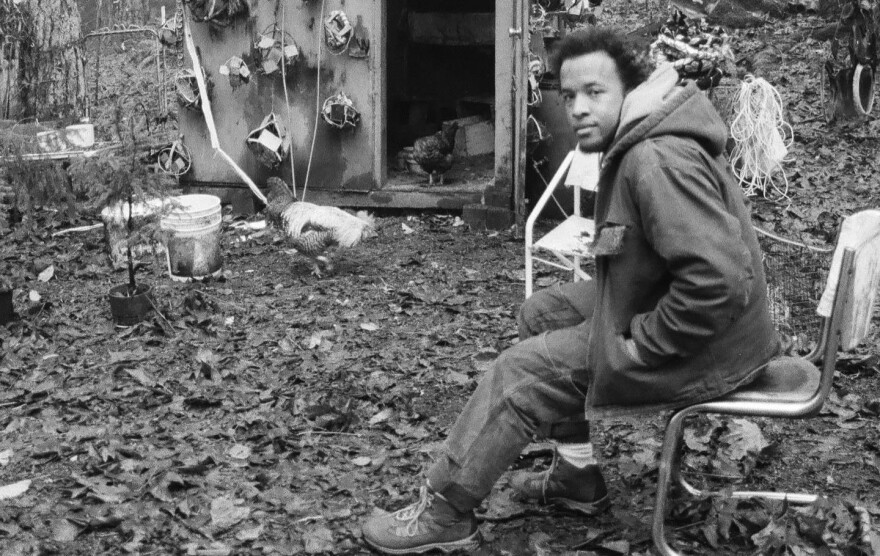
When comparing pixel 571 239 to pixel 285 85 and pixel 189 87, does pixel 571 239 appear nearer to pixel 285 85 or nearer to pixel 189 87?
pixel 285 85

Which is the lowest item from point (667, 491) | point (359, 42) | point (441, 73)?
point (667, 491)

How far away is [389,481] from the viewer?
13.5 feet

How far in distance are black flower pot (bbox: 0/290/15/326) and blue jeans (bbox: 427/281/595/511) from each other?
4.10 metres

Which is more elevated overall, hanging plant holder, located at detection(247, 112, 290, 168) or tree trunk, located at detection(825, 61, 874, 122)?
tree trunk, located at detection(825, 61, 874, 122)

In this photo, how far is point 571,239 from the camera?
5566 mm

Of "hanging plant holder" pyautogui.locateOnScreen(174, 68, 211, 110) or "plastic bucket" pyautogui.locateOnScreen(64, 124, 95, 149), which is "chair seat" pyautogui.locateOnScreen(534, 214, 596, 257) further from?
"plastic bucket" pyautogui.locateOnScreen(64, 124, 95, 149)

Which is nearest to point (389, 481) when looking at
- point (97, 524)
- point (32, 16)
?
point (97, 524)

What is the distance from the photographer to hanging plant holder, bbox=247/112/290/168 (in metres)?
8.40

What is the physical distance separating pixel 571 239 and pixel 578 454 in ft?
7.14

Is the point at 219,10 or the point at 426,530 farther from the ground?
the point at 219,10

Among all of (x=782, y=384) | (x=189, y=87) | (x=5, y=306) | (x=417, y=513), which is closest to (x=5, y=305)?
(x=5, y=306)

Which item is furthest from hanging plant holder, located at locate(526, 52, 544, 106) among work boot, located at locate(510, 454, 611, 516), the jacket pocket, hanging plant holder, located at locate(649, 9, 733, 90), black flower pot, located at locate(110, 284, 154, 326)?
the jacket pocket

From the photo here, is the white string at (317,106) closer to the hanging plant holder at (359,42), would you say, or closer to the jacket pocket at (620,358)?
the hanging plant holder at (359,42)

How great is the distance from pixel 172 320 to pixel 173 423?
156 centimetres
